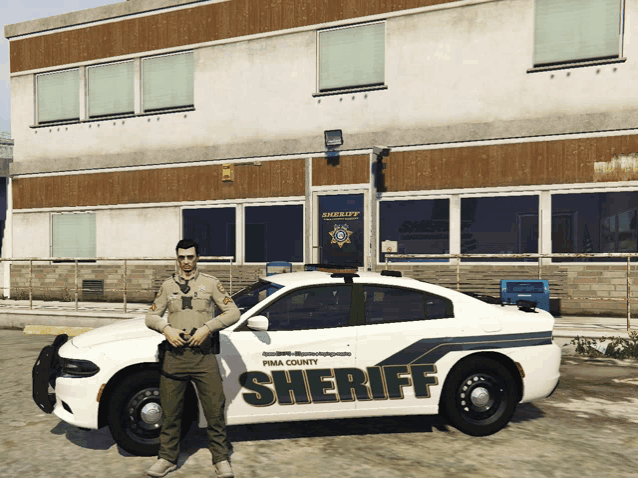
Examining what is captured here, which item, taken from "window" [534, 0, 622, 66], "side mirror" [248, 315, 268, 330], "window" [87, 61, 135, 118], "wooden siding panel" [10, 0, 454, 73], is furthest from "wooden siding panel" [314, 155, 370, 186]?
"side mirror" [248, 315, 268, 330]

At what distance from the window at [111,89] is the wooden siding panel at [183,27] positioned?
41 centimetres

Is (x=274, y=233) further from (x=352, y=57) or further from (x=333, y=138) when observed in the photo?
(x=352, y=57)

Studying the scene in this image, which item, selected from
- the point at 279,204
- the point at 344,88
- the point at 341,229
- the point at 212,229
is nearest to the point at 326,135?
the point at 344,88

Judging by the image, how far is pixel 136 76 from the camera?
18188mm

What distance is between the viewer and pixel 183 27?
17672 mm

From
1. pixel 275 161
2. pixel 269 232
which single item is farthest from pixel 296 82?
pixel 269 232

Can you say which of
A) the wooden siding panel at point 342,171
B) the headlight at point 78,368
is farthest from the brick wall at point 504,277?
the headlight at point 78,368

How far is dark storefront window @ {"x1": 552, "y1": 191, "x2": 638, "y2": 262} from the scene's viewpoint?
13.4 m

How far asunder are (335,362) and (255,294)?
1.14 meters

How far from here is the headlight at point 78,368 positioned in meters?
5.51

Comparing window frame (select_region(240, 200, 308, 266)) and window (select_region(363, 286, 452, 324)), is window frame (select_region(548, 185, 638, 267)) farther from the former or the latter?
window (select_region(363, 286, 452, 324))

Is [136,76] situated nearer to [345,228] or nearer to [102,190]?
[102,190]

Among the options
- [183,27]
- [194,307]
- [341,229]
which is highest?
[183,27]

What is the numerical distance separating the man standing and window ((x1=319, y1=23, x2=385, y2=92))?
36.9 feet
